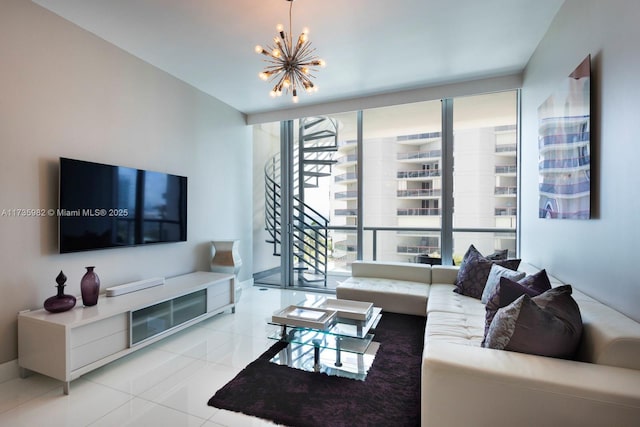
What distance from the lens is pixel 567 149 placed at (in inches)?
85.7

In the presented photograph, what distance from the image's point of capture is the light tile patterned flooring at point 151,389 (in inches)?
71.1

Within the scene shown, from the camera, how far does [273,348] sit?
2725 mm

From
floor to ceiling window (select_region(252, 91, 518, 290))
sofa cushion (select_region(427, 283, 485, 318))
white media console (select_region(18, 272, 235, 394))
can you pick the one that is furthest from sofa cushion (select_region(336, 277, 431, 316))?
white media console (select_region(18, 272, 235, 394))

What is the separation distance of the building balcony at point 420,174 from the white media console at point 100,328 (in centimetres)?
306

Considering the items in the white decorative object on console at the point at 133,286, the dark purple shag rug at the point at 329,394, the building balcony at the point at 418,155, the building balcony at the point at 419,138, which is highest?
the building balcony at the point at 419,138

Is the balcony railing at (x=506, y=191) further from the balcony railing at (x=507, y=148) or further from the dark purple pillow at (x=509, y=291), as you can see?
the dark purple pillow at (x=509, y=291)

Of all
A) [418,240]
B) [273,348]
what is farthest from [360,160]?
[273,348]

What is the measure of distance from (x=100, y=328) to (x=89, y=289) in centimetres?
36

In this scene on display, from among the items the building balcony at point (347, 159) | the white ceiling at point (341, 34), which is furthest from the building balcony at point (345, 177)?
the white ceiling at point (341, 34)

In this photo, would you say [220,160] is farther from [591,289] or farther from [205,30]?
[591,289]

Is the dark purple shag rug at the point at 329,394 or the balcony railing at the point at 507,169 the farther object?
the balcony railing at the point at 507,169

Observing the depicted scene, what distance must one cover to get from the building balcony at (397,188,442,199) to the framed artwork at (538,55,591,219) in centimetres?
152

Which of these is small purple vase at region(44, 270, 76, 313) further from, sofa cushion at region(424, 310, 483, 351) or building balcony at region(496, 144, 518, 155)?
building balcony at region(496, 144, 518, 155)

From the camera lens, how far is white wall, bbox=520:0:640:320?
1533 mm
